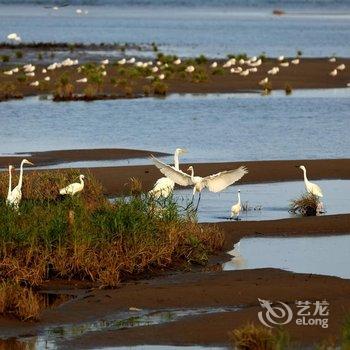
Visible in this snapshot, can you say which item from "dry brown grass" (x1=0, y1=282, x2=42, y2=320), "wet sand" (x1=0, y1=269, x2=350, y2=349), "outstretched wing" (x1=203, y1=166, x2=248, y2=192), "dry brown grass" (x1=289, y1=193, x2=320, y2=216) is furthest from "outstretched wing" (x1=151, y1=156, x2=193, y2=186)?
"dry brown grass" (x1=0, y1=282, x2=42, y2=320)

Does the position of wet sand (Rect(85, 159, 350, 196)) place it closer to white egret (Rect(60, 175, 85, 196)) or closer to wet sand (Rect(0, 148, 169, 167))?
wet sand (Rect(0, 148, 169, 167))

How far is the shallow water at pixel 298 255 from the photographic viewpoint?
57.0 feet

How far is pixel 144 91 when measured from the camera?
154 ft

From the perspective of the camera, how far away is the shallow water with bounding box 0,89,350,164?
3128cm

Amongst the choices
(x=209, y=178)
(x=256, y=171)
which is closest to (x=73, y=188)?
(x=209, y=178)

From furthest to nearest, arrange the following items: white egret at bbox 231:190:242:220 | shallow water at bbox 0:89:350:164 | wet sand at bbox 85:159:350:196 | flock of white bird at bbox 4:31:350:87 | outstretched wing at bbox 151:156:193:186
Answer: flock of white bird at bbox 4:31:350:87 → shallow water at bbox 0:89:350:164 → wet sand at bbox 85:159:350:196 → white egret at bbox 231:190:242:220 → outstretched wing at bbox 151:156:193:186

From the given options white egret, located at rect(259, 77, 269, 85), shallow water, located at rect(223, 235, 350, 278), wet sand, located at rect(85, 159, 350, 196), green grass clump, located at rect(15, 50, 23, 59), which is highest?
shallow water, located at rect(223, 235, 350, 278)

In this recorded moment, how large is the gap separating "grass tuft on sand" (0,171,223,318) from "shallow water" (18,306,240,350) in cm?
110

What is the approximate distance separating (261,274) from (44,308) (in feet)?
10.1

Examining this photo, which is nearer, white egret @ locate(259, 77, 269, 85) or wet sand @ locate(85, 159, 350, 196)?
wet sand @ locate(85, 159, 350, 196)

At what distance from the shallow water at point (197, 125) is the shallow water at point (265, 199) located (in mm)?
3961

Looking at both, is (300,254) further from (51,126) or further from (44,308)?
(51,126)

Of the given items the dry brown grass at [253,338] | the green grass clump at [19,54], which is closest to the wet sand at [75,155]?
the dry brown grass at [253,338]

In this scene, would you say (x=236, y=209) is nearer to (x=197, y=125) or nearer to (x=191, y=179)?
(x=191, y=179)
